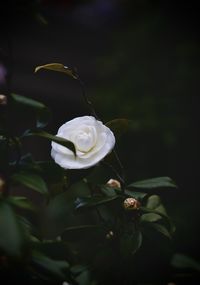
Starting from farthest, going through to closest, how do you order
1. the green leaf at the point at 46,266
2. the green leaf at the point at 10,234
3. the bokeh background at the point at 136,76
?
the bokeh background at the point at 136,76
the green leaf at the point at 46,266
the green leaf at the point at 10,234

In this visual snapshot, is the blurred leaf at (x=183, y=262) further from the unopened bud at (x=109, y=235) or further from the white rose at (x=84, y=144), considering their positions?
the white rose at (x=84, y=144)

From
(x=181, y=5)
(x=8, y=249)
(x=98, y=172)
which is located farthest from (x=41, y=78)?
(x=8, y=249)

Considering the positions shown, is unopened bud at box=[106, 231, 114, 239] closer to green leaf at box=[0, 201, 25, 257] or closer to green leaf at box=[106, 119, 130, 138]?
green leaf at box=[106, 119, 130, 138]

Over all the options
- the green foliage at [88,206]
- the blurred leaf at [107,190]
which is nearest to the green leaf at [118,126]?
the green foliage at [88,206]

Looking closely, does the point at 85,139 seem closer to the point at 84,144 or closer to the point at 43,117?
the point at 84,144

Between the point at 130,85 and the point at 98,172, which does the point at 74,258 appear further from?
the point at 130,85

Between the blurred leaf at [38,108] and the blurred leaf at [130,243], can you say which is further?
the blurred leaf at [38,108]

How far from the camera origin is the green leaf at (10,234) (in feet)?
2.02

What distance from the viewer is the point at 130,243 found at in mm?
870

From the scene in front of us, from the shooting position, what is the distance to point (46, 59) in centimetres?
345

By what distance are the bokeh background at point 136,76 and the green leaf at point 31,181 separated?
5.52ft

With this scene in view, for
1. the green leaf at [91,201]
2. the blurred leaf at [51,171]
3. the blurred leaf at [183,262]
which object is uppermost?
the blurred leaf at [51,171]

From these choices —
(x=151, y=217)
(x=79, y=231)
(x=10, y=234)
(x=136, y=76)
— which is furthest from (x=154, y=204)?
(x=136, y=76)

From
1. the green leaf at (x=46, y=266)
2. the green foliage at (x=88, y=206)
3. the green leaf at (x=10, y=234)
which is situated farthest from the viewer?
the green foliage at (x=88, y=206)
